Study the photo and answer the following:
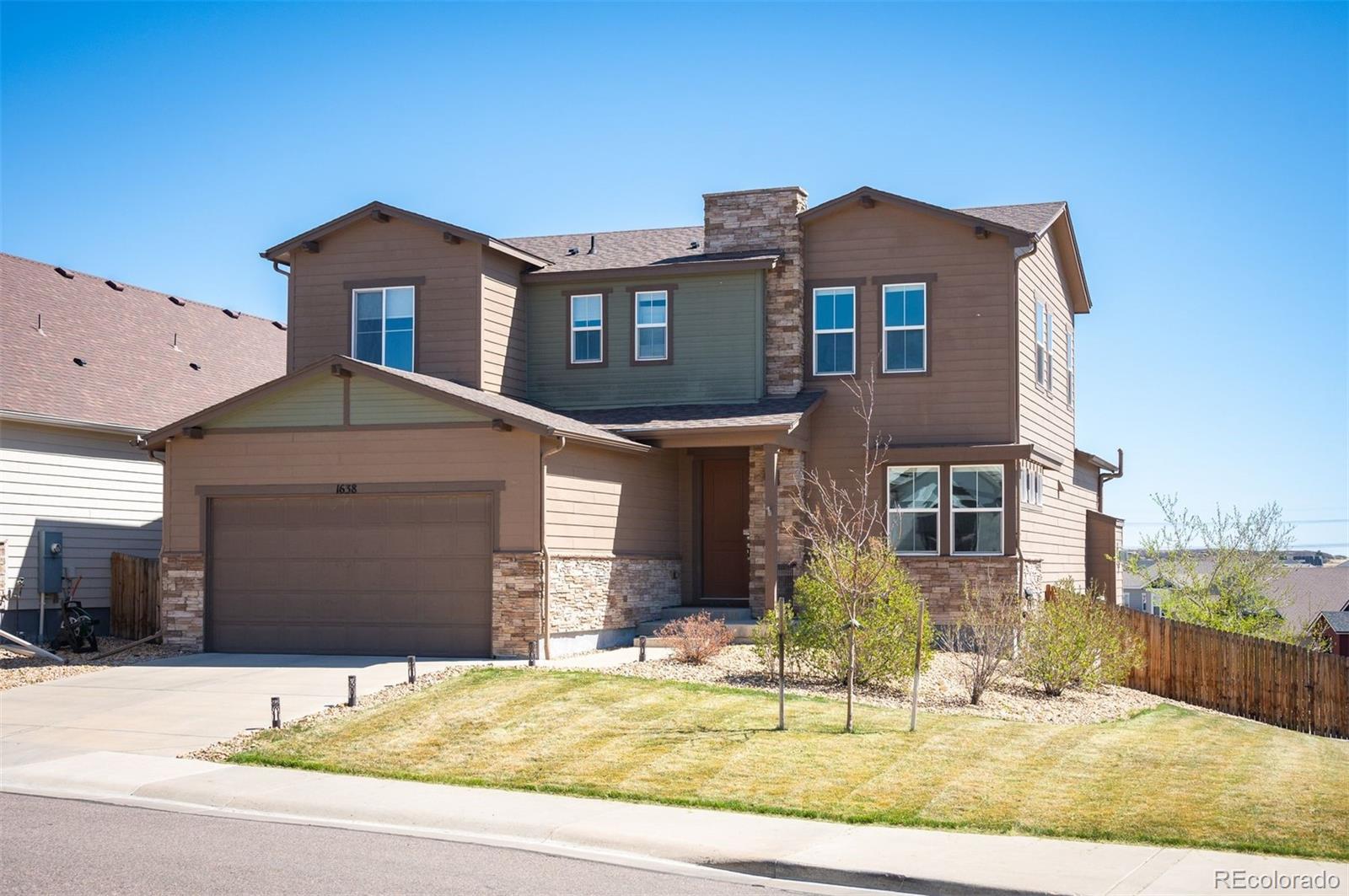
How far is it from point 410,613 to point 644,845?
36.4ft

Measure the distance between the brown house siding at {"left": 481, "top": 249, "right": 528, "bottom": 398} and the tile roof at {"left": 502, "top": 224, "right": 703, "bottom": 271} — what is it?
3.03ft

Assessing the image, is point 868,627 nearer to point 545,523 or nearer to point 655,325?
point 545,523

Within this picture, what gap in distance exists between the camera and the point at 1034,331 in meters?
24.7

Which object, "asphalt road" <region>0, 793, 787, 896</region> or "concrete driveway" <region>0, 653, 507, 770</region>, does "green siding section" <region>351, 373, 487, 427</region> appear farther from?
"asphalt road" <region>0, 793, 787, 896</region>

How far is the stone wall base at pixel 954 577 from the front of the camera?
2267 cm

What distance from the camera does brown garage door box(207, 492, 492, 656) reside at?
20391 mm

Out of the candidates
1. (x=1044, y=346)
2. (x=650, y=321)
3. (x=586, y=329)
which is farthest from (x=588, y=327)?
(x=1044, y=346)

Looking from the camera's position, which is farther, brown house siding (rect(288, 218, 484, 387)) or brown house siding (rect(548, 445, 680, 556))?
brown house siding (rect(288, 218, 484, 387))

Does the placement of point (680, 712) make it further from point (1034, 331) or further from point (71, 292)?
point (71, 292)

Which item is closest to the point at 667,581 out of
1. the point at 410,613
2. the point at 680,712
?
the point at 410,613

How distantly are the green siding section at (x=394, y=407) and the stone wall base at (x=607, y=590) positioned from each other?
→ 8.82ft

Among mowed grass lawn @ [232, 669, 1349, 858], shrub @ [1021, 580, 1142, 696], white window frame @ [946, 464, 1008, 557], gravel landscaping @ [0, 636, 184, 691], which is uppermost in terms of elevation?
white window frame @ [946, 464, 1008, 557]

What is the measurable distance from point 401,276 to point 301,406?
13.6 ft

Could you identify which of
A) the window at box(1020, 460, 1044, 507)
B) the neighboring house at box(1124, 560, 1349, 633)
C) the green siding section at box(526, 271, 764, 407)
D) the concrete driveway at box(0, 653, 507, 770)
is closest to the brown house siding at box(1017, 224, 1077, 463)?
the window at box(1020, 460, 1044, 507)
